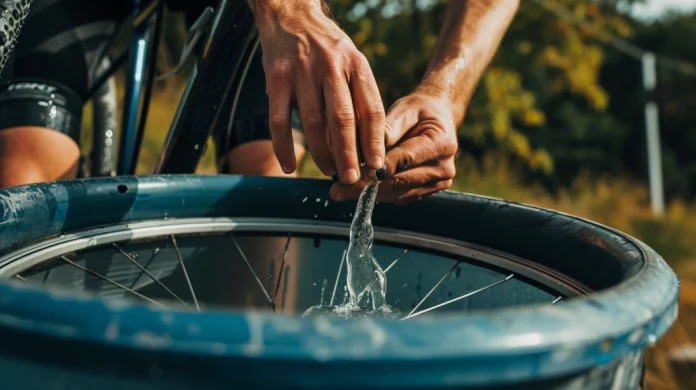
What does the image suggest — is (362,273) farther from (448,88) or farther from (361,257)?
(448,88)

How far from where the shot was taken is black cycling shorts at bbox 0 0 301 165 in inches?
53.0

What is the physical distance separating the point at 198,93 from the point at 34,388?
89cm

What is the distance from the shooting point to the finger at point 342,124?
2.65 ft

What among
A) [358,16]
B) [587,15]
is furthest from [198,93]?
[587,15]

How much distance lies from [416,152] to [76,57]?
33.9 inches

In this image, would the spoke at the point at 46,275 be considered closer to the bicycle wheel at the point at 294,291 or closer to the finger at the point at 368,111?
the bicycle wheel at the point at 294,291

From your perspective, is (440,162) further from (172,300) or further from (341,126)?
(172,300)

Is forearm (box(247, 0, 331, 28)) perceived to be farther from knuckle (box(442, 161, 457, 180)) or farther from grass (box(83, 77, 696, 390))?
grass (box(83, 77, 696, 390))

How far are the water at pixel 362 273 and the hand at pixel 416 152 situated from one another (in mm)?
35

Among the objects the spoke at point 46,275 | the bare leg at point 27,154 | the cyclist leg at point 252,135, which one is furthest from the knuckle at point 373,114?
the bare leg at point 27,154

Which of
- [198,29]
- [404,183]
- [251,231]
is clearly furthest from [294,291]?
[198,29]

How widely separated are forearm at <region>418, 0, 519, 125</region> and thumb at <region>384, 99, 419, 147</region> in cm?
10

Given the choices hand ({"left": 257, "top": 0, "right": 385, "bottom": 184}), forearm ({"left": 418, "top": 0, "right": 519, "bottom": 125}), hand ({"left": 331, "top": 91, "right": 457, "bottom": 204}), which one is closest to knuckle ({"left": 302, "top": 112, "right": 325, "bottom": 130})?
hand ({"left": 257, "top": 0, "right": 385, "bottom": 184})

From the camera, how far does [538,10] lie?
5.14 metres
